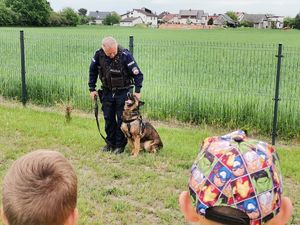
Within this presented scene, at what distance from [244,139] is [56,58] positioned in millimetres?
11358

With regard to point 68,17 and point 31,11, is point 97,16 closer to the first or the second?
point 68,17

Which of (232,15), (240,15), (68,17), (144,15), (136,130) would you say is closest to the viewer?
(136,130)

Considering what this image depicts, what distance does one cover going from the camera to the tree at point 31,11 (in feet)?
262

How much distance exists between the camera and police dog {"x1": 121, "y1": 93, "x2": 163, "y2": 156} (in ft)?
24.2

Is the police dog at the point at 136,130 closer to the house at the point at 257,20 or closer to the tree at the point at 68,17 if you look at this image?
the tree at the point at 68,17

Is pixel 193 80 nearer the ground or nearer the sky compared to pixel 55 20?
nearer the ground

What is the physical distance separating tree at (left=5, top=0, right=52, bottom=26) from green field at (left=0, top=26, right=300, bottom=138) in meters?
69.2

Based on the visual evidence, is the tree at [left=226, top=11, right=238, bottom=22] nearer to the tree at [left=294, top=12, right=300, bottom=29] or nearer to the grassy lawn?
the tree at [left=294, top=12, right=300, bottom=29]

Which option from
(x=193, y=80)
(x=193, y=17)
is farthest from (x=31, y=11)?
(x=193, y=80)

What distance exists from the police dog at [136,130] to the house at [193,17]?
134m

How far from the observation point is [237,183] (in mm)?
1539

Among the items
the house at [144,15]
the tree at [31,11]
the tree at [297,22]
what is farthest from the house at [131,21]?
the tree at [31,11]

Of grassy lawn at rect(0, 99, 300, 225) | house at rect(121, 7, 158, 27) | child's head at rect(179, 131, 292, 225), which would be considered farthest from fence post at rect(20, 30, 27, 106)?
house at rect(121, 7, 158, 27)

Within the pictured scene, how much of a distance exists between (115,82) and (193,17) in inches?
5515
